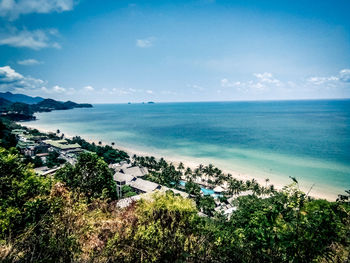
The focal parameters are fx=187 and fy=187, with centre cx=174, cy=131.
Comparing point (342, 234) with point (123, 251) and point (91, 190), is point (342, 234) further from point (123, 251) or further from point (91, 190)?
point (91, 190)

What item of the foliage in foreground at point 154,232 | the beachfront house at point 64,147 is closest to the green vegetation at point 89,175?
the foliage in foreground at point 154,232

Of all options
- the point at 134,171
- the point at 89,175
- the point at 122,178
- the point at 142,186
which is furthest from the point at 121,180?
Result: the point at 89,175

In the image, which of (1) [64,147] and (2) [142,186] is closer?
(2) [142,186]

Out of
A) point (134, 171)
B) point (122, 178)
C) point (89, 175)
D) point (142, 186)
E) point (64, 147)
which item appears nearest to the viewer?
point (89, 175)

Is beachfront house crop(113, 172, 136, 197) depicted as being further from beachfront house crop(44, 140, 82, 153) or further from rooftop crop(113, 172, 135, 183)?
beachfront house crop(44, 140, 82, 153)

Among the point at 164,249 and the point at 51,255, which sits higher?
the point at 51,255

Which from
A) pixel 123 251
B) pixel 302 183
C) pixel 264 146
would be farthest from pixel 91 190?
pixel 264 146

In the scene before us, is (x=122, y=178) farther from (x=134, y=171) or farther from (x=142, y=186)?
(x=134, y=171)

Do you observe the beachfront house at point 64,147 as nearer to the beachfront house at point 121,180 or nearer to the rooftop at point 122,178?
the rooftop at point 122,178

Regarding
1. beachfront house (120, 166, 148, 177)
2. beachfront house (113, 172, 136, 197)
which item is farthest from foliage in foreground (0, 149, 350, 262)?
beachfront house (120, 166, 148, 177)
